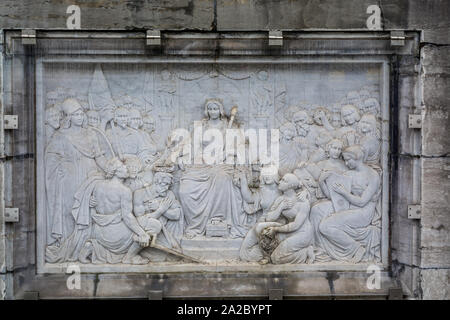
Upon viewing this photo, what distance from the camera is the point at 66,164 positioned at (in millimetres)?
7516

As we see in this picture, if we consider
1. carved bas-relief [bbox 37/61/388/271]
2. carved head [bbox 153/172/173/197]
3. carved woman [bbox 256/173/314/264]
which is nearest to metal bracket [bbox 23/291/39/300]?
carved bas-relief [bbox 37/61/388/271]

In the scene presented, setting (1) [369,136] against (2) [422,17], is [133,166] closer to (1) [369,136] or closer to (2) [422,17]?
(1) [369,136]

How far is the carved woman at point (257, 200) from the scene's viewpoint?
7.51 m

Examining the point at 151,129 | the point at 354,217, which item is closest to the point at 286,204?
the point at 354,217

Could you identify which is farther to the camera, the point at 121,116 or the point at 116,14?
the point at 121,116

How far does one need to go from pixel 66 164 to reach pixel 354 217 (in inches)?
160

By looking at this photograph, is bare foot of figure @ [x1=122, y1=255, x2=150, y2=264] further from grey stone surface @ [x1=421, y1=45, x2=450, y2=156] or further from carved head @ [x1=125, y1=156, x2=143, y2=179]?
grey stone surface @ [x1=421, y1=45, x2=450, y2=156]

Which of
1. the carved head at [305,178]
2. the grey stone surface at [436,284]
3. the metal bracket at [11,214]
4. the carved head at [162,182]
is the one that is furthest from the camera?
the carved head at [305,178]

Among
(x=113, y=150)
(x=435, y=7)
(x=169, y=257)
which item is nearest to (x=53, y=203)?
(x=113, y=150)

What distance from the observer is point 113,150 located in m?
7.52

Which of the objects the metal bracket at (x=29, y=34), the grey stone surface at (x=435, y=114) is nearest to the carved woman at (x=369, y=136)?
the grey stone surface at (x=435, y=114)

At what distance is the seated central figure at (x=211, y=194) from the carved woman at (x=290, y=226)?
0.40m

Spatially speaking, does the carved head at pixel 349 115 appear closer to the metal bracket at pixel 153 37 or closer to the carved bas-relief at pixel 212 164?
the carved bas-relief at pixel 212 164

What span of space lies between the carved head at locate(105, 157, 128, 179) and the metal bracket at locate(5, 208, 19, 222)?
128 centimetres
